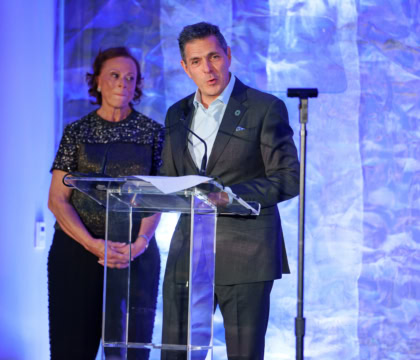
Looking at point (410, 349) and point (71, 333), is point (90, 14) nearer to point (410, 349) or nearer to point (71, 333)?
point (71, 333)

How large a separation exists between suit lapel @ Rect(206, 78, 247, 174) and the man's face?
4.8 inches

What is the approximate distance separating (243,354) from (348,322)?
1271 mm

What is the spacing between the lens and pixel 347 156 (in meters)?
3.64

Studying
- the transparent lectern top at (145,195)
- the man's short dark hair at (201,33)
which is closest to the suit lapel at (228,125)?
the man's short dark hair at (201,33)

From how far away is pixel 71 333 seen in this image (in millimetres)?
3205

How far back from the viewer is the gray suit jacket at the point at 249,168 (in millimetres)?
2557

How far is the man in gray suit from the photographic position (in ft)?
8.22

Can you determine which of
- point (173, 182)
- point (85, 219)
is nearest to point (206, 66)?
point (85, 219)

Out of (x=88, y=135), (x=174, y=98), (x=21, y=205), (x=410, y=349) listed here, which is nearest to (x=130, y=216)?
(x=88, y=135)

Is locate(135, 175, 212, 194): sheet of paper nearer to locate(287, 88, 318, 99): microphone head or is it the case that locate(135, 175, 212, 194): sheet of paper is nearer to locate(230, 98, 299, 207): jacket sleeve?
locate(230, 98, 299, 207): jacket sleeve

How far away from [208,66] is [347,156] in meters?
1.15

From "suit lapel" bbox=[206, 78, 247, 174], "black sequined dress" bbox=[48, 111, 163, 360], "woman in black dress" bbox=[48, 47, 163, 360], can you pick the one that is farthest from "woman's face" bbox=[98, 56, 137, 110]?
"suit lapel" bbox=[206, 78, 247, 174]

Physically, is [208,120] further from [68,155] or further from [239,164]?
[68,155]

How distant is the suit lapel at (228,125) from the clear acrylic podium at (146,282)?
76 cm
